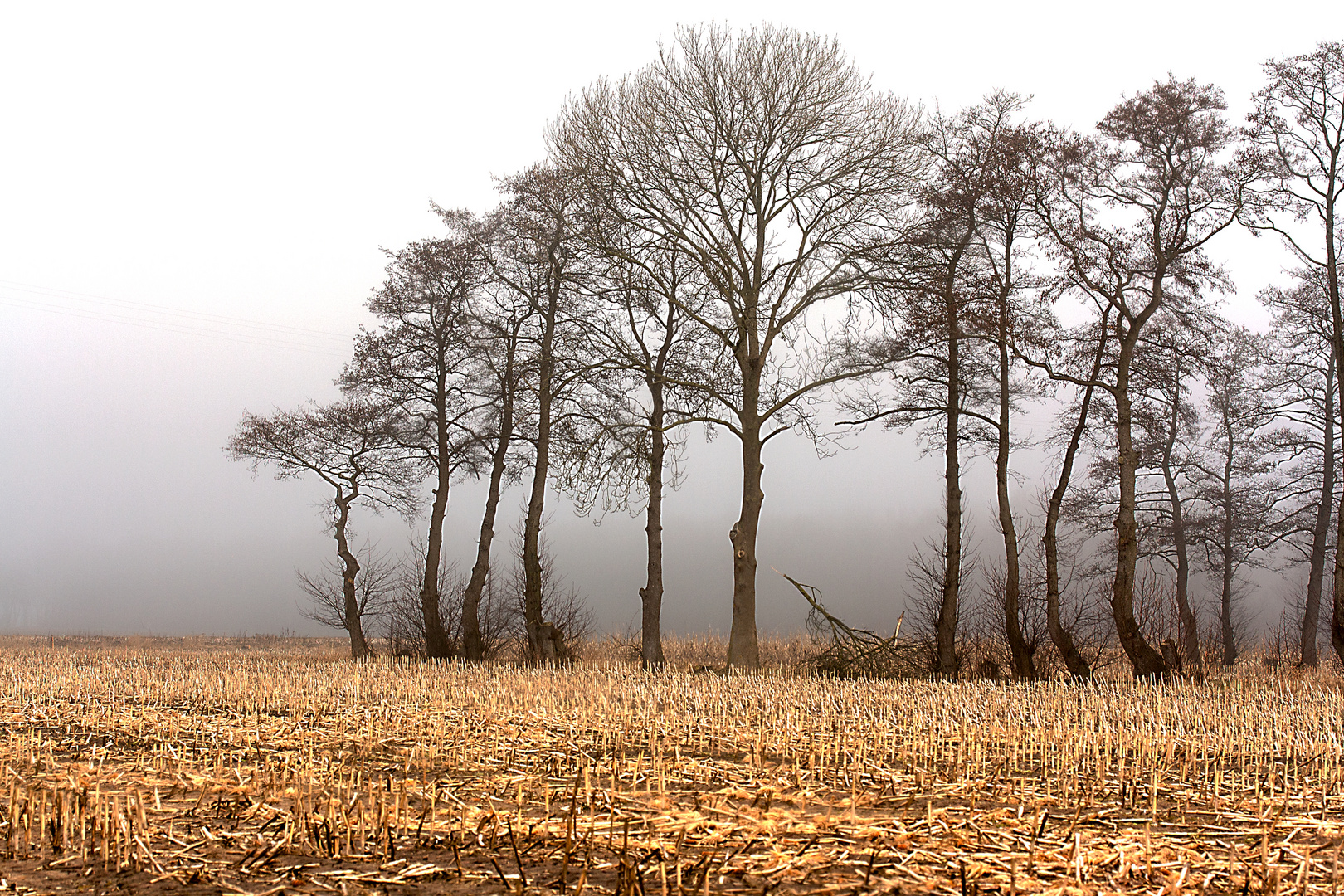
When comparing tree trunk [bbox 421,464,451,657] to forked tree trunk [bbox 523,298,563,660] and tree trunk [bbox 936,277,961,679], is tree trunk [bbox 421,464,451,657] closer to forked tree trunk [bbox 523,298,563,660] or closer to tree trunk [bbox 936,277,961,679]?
forked tree trunk [bbox 523,298,563,660]

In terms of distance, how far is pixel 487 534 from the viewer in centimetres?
2411

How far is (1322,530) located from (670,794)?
25137mm

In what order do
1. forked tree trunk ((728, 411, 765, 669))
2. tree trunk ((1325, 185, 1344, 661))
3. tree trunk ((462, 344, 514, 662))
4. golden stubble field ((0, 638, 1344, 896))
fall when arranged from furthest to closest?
tree trunk ((462, 344, 514, 662)) → forked tree trunk ((728, 411, 765, 669)) → tree trunk ((1325, 185, 1344, 661)) → golden stubble field ((0, 638, 1344, 896))

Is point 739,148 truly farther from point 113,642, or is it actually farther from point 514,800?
point 113,642

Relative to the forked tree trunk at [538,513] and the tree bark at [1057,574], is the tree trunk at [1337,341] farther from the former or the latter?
the forked tree trunk at [538,513]

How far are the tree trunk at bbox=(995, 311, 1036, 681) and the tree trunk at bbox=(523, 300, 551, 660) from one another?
9.77m

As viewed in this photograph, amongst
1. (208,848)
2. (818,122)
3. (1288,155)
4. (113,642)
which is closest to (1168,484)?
(1288,155)

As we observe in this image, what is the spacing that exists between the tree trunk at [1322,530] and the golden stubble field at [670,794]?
527 inches

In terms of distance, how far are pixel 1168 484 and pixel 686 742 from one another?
980 inches

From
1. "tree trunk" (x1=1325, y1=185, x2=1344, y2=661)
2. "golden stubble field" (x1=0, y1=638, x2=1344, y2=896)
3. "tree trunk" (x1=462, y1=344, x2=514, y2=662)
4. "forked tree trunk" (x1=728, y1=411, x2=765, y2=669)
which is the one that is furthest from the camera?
"tree trunk" (x1=462, y1=344, x2=514, y2=662)

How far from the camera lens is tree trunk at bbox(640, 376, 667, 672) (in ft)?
72.3

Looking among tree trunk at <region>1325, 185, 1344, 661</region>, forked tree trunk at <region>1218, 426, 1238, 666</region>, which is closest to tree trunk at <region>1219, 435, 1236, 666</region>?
forked tree trunk at <region>1218, 426, 1238, 666</region>

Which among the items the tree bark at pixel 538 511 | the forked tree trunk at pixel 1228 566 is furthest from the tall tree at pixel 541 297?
the forked tree trunk at pixel 1228 566

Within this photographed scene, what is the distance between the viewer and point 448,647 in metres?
25.2
